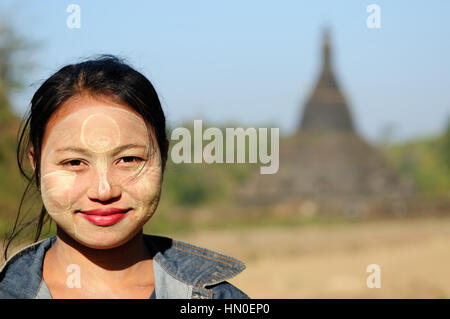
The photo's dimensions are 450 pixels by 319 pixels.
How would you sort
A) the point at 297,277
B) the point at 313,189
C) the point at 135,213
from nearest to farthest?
the point at 135,213 < the point at 297,277 < the point at 313,189

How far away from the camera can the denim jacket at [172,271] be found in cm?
223

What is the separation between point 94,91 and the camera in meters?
2.32

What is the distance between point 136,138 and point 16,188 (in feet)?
48.0

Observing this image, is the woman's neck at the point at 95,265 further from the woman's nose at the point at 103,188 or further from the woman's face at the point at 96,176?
the woman's nose at the point at 103,188

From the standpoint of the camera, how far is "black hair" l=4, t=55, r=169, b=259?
7.63ft

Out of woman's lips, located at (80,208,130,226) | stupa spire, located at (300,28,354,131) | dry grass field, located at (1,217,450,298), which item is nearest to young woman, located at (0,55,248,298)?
woman's lips, located at (80,208,130,226)

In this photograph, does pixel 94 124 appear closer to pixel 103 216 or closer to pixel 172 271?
pixel 103 216

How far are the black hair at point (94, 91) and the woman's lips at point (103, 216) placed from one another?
0.27 metres

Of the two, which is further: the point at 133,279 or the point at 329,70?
the point at 329,70

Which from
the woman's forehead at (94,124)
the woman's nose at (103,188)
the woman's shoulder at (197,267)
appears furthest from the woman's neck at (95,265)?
the woman's forehead at (94,124)

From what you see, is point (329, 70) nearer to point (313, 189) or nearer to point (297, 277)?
point (313, 189)
